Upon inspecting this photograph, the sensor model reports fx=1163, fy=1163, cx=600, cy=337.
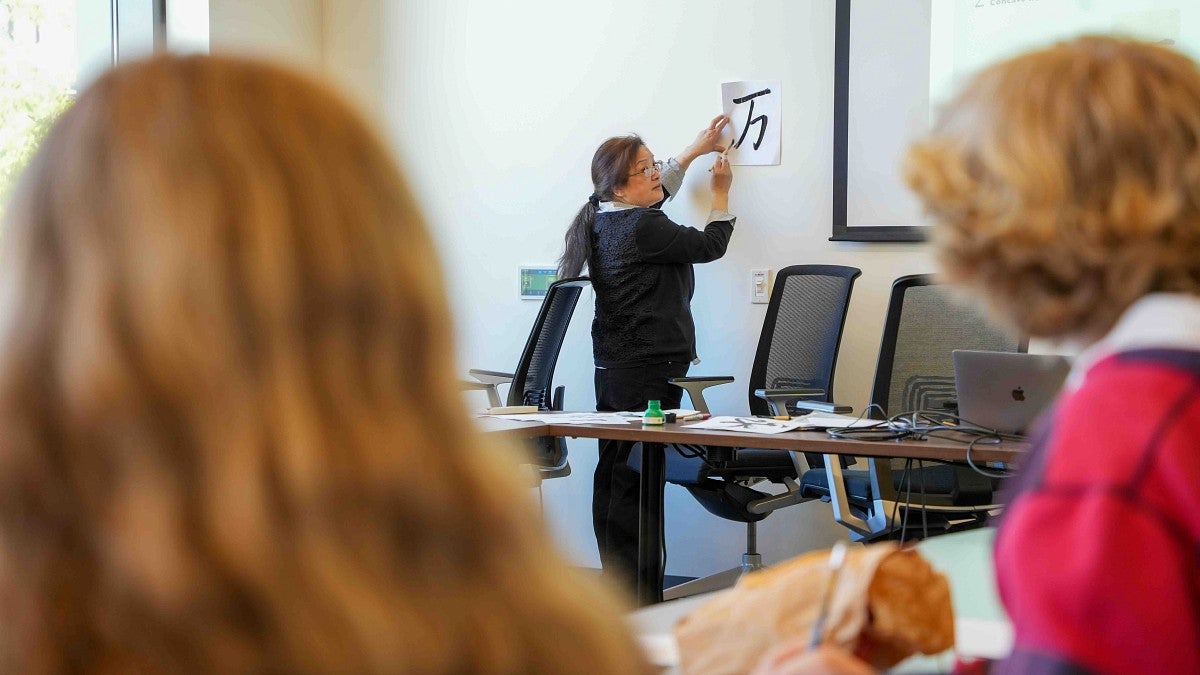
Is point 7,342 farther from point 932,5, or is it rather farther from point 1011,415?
point 932,5

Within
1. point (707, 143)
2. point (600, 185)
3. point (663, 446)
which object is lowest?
point (663, 446)

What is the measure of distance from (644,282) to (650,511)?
112 centimetres

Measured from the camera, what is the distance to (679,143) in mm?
4637

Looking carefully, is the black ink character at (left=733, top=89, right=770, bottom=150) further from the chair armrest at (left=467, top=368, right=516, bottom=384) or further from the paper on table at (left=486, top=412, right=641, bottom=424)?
the paper on table at (left=486, top=412, right=641, bottom=424)

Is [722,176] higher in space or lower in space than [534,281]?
higher

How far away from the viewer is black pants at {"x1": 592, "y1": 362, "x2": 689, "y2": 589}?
3891mm

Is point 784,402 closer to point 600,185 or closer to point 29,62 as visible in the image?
point 600,185

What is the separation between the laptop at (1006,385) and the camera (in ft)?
8.07

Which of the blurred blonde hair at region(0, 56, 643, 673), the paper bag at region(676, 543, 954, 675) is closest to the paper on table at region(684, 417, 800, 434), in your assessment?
the paper bag at region(676, 543, 954, 675)

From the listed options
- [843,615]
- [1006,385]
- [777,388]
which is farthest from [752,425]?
[843,615]

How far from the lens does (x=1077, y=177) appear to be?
81cm

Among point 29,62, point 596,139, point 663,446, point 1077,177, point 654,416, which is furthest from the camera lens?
point 596,139

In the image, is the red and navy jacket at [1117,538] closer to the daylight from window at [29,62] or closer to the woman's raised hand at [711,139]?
the daylight from window at [29,62]

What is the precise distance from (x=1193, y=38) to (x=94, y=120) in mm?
4085
